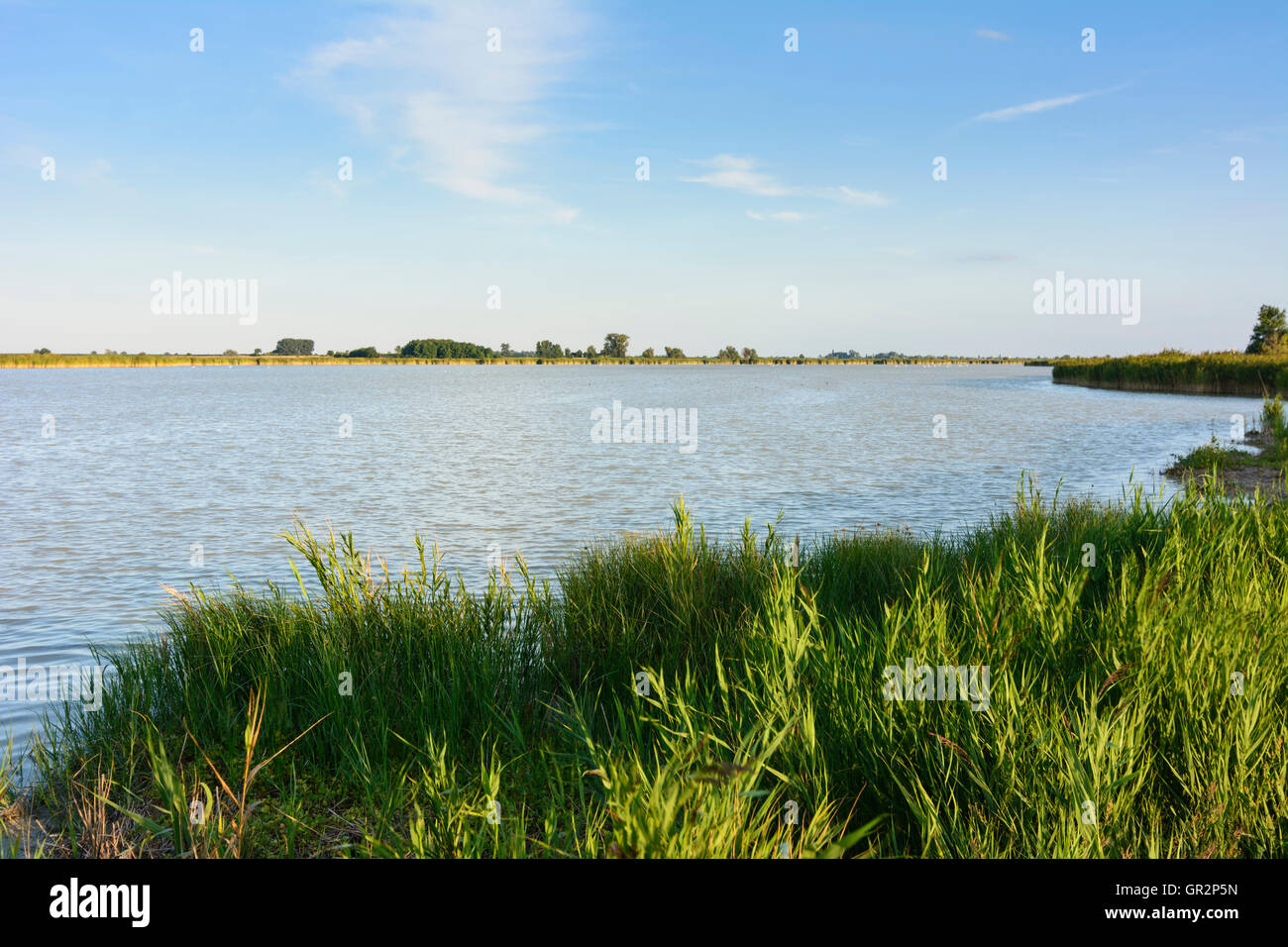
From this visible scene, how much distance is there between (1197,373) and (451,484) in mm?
63191

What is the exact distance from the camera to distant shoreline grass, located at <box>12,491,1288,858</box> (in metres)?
4.19

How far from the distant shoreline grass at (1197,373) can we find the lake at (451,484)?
2.79 metres

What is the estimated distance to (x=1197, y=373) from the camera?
65.6m

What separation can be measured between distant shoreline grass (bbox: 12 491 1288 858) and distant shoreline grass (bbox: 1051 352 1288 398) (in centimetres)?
4851

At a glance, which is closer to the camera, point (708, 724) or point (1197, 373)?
point (708, 724)

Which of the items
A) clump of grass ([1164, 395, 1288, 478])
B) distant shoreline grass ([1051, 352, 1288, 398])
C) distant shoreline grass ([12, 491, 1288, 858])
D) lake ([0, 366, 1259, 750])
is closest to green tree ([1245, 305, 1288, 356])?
distant shoreline grass ([1051, 352, 1288, 398])

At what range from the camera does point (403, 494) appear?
23547 mm

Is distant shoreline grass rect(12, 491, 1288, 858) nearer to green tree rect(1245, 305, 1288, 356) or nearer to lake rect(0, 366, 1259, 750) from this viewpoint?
lake rect(0, 366, 1259, 750)

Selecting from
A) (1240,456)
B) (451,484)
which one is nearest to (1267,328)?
(1240,456)

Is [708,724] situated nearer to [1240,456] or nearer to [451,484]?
[451,484]

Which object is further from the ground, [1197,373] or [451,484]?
[1197,373]

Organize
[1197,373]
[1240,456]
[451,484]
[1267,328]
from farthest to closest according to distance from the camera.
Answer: [1267,328] → [1197,373] → [451,484] → [1240,456]

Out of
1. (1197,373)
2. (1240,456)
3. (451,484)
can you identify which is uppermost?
(1197,373)

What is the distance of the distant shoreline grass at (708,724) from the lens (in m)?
4.19
